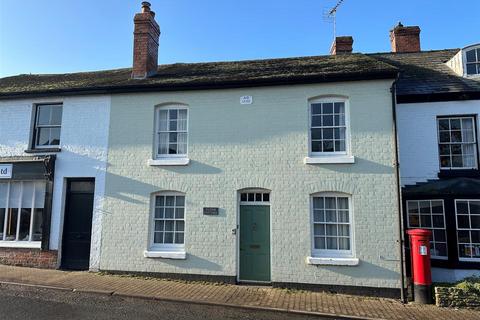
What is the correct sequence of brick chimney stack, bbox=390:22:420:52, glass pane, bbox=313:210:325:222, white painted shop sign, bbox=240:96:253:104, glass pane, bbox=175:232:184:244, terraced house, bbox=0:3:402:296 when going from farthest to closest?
brick chimney stack, bbox=390:22:420:52 → white painted shop sign, bbox=240:96:253:104 → glass pane, bbox=175:232:184:244 → glass pane, bbox=313:210:325:222 → terraced house, bbox=0:3:402:296

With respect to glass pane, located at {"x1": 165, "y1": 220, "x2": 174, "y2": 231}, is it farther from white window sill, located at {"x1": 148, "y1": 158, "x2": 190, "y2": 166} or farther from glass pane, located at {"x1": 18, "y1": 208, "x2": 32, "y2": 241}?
glass pane, located at {"x1": 18, "y1": 208, "x2": 32, "y2": 241}

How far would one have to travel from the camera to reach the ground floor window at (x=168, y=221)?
11055mm

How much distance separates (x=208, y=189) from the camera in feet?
35.8

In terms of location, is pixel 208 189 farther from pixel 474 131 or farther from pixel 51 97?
pixel 474 131

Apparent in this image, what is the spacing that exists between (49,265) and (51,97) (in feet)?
17.5

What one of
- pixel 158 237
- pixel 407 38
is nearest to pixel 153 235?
pixel 158 237

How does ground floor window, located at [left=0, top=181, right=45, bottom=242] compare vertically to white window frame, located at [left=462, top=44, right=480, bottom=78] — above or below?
A: below

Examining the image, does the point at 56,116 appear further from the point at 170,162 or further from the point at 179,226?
the point at 179,226

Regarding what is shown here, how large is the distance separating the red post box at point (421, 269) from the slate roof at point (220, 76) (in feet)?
14.4

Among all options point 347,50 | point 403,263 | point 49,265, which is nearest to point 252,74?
point 347,50

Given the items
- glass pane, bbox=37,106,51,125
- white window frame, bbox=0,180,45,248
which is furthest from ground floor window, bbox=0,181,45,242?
glass pane, bbox=37,106,51,125

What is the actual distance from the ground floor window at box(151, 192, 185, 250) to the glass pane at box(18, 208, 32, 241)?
4.29 metres

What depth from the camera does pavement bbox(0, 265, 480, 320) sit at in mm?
8195

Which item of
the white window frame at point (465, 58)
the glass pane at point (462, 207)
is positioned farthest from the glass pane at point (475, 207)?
the white window frame at point (465, 58)
